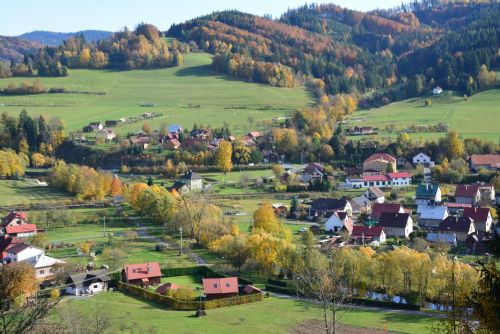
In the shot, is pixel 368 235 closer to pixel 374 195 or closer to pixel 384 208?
pixel 384 208

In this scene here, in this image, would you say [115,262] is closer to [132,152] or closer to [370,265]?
[370,265]

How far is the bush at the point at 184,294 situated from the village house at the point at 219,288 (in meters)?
0.65

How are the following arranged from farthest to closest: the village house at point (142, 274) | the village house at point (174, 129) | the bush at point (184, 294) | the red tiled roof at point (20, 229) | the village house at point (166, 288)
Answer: the village house at point (174, 129), the red tiled roof at point (20, 229), the village house at point (142, 274), the village house at point (166, 288), the bush at point (184, 294)

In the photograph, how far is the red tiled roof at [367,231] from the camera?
4203 centimetres

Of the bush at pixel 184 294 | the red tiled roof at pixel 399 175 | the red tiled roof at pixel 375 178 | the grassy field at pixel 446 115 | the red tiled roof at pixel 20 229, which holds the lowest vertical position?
the bush at pixel 184 294

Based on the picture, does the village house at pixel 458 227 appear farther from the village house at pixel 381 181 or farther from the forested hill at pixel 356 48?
the forested hill at pixel 356 48

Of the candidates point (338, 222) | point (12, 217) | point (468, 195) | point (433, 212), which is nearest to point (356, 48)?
point (468, 195)

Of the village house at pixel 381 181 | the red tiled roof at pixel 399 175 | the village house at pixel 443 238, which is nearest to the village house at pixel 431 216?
the village house at pixel 443 238

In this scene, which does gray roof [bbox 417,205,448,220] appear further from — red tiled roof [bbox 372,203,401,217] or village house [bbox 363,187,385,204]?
village house [bbox 363,187,385,204]

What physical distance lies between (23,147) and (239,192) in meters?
29.4

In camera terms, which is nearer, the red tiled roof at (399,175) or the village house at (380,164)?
the red tiled roof at (399,175)

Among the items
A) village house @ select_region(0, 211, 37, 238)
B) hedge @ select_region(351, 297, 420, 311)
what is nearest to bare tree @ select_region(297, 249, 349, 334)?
hedge @ select_region(351, 297, 420, 311)

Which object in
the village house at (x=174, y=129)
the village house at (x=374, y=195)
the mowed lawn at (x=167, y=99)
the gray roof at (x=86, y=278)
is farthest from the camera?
the mowed lawn at (x=167, y=99)

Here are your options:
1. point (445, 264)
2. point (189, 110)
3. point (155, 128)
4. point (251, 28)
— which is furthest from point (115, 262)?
point (251, 28)
